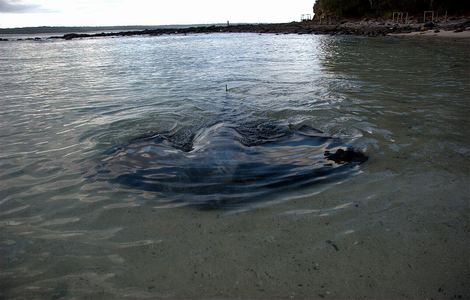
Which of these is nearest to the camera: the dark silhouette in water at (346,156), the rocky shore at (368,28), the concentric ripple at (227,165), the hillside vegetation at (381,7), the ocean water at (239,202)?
the ocean water at (239,202)

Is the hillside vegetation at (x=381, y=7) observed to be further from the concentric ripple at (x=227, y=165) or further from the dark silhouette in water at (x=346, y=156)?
the concentric ripple at (x=227, y=165)

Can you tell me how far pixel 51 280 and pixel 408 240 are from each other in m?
3.26

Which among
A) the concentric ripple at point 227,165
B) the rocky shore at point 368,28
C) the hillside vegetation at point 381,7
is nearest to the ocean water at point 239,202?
the concentric ripple at point 227,165

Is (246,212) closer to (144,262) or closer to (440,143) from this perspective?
(144,262)

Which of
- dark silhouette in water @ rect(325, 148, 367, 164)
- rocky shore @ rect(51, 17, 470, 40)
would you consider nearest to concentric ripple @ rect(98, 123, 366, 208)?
dark silhouette in water @ rect(325, 148, 367, 164)

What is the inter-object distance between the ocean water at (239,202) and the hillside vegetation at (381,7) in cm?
4920

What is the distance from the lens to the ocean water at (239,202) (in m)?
2.86

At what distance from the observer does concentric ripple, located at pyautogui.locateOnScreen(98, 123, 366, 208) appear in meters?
4.38

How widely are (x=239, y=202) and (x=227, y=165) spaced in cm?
100

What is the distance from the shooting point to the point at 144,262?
3.11 m

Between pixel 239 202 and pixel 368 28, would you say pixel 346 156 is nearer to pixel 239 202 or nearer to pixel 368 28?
pixel 239 202

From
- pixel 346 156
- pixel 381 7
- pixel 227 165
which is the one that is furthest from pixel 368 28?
pixel 227 165

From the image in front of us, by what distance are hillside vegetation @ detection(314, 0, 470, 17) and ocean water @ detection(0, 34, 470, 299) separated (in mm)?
49201

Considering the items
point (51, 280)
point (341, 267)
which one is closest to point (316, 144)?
point (341, 267)
